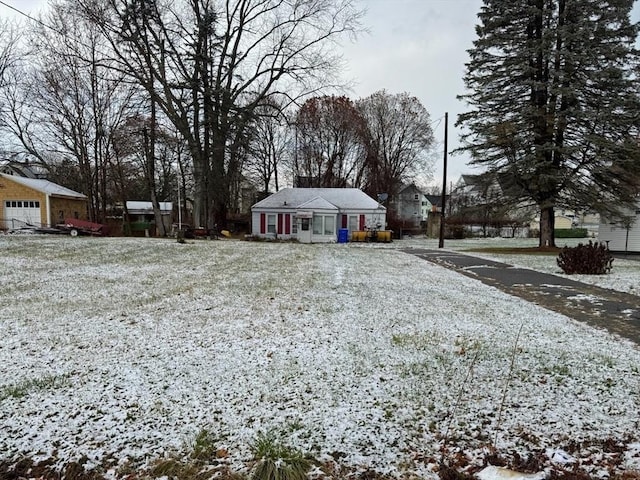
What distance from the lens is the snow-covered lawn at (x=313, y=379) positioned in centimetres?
244

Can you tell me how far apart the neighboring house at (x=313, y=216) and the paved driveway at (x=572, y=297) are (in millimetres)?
15183

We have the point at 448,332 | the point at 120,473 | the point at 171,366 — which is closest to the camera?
the point at 120,473

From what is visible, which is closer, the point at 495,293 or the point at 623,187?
the point at 495,293

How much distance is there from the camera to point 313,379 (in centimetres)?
330

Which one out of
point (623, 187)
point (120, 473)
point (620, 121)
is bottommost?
point (120, 473)

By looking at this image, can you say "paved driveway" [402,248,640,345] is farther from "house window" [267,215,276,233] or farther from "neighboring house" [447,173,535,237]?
"house window" [267,215,276,233]

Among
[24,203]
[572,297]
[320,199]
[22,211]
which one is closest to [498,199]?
[320,199]

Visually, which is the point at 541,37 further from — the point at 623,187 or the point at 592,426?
the point at 592,426

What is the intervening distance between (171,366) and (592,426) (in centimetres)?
340

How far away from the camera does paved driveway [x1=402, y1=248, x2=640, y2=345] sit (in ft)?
18.0

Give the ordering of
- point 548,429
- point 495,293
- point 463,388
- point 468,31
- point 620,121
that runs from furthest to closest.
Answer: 1. point 468,31
2. point 620,121
3. point 495,293
4. point 463,388
5. point 548,429

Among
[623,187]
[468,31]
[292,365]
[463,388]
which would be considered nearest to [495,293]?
[463,388]

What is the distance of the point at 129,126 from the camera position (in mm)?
25219

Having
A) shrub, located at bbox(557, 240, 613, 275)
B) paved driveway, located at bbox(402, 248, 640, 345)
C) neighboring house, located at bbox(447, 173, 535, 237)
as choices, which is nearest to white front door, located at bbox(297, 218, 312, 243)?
neighboring house, located at bbox(447, 173, 535, 237)
